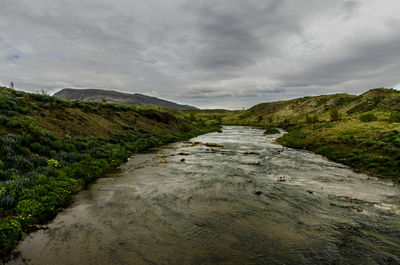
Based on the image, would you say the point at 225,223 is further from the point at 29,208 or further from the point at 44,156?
the point at 44,156

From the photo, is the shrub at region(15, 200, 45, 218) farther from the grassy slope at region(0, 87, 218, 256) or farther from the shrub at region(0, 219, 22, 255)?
the shrub at region(0, 219, 22, 255)

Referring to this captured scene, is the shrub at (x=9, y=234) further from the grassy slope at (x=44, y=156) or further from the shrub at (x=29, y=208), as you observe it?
the shrub at (x=29, y=208)

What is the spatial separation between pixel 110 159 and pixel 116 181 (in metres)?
4.98

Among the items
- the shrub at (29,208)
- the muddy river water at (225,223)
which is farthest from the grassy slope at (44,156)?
the muddy river water at (225,223)

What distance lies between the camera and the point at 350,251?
6.72 metres

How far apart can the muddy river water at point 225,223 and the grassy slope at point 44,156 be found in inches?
31.9

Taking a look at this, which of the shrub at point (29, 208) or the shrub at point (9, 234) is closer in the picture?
the shrub at point (9, 234)

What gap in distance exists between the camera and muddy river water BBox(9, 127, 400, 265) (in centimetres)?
649

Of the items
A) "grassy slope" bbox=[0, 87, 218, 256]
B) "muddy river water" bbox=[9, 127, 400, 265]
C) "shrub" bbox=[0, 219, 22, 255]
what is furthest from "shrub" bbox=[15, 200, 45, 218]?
"muddy river water" bbox=[9, 127, 400, 265]

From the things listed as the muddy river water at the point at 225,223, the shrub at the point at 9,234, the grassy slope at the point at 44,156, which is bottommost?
the muddy river water at the point at 225,223

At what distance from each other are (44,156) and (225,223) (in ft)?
45.8

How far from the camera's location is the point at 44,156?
13906 mm

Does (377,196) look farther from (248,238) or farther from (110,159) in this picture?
(110,159)

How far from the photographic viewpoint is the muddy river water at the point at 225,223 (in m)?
6.49
